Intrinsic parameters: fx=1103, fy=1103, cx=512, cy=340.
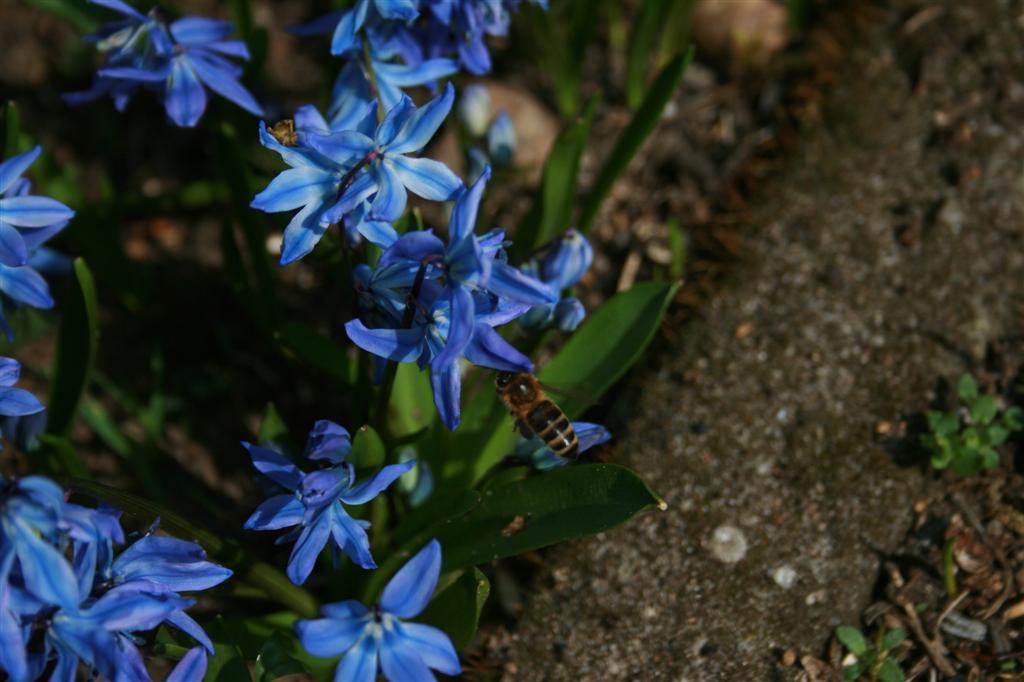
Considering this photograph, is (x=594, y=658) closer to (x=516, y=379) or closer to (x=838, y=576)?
(x=838, y=576)

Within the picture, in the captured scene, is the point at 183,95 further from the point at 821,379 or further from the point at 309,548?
the point at 821,379

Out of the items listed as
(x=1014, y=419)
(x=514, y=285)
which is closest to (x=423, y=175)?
(x=514, y=285)

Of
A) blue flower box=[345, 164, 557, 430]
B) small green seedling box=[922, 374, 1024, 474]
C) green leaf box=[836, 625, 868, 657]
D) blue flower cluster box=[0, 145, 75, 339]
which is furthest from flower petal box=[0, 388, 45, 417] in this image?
small green seedling box=[922, 374, 1024, 474]

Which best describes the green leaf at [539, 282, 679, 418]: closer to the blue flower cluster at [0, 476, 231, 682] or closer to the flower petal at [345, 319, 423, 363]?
the flower petal at [345, 319, 423, 363]

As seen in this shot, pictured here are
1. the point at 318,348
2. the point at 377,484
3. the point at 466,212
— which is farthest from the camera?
the point at 318,348

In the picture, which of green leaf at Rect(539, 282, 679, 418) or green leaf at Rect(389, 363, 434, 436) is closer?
green leaf at Rect(539, 282, 679, 418)

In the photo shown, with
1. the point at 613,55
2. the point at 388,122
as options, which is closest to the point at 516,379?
the point at 388,122

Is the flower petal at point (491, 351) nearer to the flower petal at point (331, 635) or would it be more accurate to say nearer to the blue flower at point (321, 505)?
the blue flower at point (321, 505)
